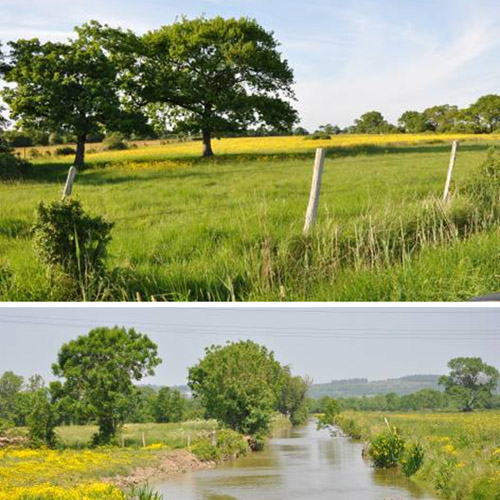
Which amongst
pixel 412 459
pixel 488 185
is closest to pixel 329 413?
pixel 412 459

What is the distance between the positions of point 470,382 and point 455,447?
999 mm

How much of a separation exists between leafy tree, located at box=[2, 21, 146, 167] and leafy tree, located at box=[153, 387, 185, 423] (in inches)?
1022

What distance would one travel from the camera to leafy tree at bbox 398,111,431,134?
81.3 metres

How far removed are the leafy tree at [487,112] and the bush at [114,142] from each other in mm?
44850

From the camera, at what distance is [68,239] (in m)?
7.58

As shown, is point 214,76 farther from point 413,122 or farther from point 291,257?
point 413,122

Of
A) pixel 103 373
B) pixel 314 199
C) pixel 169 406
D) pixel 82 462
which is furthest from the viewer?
pixel 169 406

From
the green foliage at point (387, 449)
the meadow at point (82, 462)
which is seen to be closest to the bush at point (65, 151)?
the meadow at point (82, 462)

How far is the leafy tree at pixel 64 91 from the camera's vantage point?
35.3m

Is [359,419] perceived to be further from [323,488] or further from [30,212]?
[30,212]

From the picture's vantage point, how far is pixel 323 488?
9.45m

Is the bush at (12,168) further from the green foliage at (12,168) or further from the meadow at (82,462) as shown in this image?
the meadow at (82,462)

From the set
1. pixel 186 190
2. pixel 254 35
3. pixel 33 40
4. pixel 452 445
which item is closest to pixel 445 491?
pixel 452 445

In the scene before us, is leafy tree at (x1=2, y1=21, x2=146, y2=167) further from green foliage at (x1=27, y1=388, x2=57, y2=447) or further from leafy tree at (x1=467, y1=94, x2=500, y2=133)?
leafy tree at (x1=467, y1=94, x2=500, y2=133)
